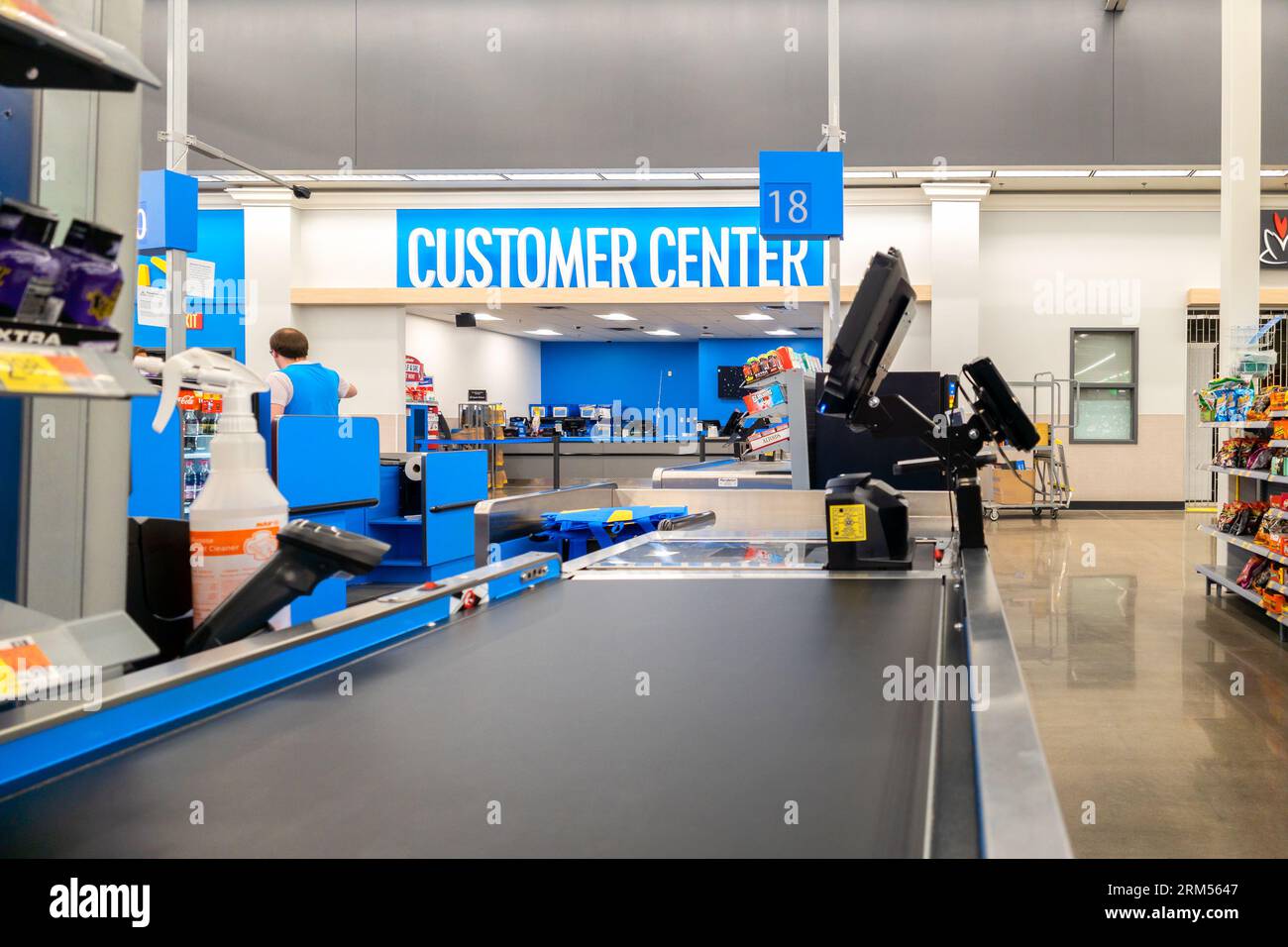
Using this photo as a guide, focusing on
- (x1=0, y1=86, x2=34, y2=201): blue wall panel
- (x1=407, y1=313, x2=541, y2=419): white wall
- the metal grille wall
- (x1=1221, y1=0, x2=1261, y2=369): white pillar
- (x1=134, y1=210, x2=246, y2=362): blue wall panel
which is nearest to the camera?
(x1=0, y1=86, x2=34, y2=201): blue wall panel

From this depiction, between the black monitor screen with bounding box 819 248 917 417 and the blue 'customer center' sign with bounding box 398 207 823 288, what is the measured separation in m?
8.03

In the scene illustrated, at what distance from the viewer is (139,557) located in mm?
1167

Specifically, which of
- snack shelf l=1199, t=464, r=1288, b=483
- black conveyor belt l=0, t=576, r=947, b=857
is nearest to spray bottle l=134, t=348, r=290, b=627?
black conveyor belt l=0, t=576, r=947, b=857

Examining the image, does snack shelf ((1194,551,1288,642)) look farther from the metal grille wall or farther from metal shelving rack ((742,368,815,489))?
the metal grille wall

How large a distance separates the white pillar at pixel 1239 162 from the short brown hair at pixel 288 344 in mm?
5772

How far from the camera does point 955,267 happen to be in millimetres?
10312

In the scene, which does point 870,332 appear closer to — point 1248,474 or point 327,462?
point 327,462

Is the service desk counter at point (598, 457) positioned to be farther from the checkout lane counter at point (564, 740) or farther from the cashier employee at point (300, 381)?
the checkout lane counter at point (564, 740)

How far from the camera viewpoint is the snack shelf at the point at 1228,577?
5.22 metres

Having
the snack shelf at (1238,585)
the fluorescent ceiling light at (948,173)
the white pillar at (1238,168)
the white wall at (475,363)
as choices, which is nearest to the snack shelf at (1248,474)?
the white pillar at (1238,168)

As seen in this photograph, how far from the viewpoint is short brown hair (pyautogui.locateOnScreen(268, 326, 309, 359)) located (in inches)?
194

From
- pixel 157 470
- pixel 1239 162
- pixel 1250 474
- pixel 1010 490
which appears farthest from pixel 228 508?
pixel 1010 490

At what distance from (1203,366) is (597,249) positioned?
7.52 metres
